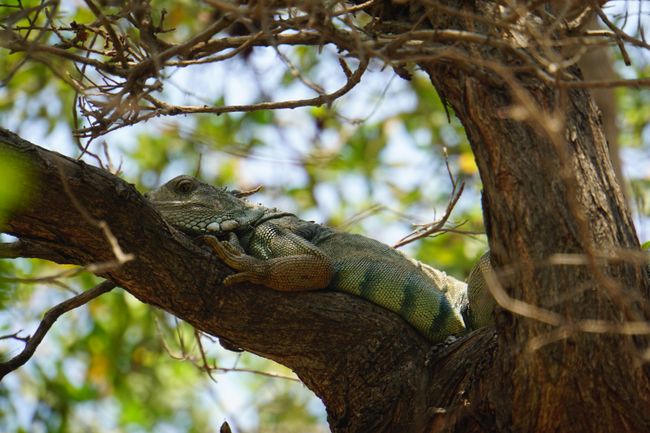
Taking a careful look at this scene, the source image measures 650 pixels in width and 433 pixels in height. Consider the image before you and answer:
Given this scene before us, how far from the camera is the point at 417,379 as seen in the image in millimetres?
6441

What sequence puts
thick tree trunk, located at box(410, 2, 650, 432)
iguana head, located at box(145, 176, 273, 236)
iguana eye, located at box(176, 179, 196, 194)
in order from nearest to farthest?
thick tree trunk, located at box(410, 2, 650, 432) < iguana head, located at box(145, 176, 273, 236) < iguana eye, located at box(176, 179, 196, 194)

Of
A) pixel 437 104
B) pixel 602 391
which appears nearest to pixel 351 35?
pixel 602 391

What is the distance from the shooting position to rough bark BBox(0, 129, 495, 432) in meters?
5.61

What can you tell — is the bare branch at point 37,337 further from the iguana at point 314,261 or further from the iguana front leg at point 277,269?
the iguana front leg at point 277,269

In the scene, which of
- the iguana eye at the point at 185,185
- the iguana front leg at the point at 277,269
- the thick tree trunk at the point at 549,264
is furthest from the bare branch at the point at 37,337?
the thick tree trunk at the point at 549,264

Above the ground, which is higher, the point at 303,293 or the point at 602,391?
the point at 303,293

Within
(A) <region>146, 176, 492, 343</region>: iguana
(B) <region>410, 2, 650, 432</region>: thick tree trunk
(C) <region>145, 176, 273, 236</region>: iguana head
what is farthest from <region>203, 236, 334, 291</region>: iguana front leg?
(B) <region>410, 2, 650, 432</region>: thick tree trunk

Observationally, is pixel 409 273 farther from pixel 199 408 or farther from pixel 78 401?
pixel 199 408

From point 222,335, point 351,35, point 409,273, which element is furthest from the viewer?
point 409,273

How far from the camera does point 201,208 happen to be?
718cm

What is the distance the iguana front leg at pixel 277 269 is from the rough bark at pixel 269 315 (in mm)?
72

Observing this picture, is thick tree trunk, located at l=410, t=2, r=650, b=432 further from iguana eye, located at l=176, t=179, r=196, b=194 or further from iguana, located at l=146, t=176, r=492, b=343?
iguana eye, located at l=176, t=179, r=196, b=194

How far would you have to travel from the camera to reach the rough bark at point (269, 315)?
561 centimetres

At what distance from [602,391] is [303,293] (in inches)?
87.8
